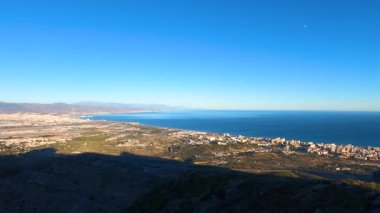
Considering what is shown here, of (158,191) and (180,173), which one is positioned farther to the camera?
(180,173)

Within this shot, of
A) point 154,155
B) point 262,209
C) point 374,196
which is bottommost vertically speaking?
point 154,155

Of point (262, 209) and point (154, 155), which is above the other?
point (262, 209)

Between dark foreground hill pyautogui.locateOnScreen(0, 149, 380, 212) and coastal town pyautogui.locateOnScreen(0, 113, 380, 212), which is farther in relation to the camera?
coastal town pyautogui.locateOnScreen(0, 113, 380, 212)

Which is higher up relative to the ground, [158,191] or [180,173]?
[158,191]

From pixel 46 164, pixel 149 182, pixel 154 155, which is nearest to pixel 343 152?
pixel 154 155

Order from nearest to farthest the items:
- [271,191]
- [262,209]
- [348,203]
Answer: [348,203] < [262,209] < [271,191]

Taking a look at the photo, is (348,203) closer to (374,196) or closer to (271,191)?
(374,196)

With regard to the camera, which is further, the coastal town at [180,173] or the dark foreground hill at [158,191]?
the coastal town at [180,173]

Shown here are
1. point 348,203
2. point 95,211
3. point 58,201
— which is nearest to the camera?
point 348,203
